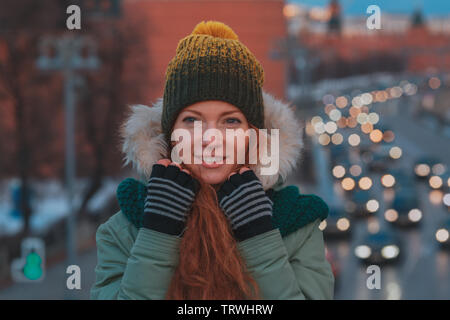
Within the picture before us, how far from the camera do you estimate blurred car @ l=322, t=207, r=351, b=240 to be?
27969 mm

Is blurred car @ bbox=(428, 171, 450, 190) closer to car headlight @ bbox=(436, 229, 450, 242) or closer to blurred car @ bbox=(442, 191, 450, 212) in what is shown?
blurred car @ bbox=(442, 191, 450, 212)

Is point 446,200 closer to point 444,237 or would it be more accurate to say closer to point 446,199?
point 446,199

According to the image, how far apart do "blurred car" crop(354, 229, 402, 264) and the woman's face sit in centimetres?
2048

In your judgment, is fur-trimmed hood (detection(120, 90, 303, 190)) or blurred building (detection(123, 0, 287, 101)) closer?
fur-trimmed hood (detection(120, 90, 303, 190))

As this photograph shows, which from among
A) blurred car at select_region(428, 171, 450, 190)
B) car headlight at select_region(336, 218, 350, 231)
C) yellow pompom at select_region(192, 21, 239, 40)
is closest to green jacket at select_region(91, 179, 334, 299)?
A: yellow pompom at select_region(192, 21, 239, 40)

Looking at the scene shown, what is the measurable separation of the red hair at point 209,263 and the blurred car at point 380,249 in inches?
810

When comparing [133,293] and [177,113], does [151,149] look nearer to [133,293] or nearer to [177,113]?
[177,113]

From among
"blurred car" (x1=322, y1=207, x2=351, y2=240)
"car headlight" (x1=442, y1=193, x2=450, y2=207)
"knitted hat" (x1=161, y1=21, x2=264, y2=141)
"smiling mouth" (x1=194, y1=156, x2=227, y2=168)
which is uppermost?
"car headlight" (x1=442, y1=193, x2=450, y2=207)

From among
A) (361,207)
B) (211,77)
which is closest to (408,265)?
(361,207)

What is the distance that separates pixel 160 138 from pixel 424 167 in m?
44.9

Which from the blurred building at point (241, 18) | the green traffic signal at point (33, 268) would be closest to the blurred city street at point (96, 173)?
the green traffic signal at point (33, 268)

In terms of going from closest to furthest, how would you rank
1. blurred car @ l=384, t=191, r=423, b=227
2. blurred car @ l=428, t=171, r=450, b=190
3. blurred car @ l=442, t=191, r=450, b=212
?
blurred car @ l=384, t=191, r=423, b=227 → blurred car @ l=442, t=191, r=450, b=212 → blurred car @ l=428, t=171, r=450, b=190
